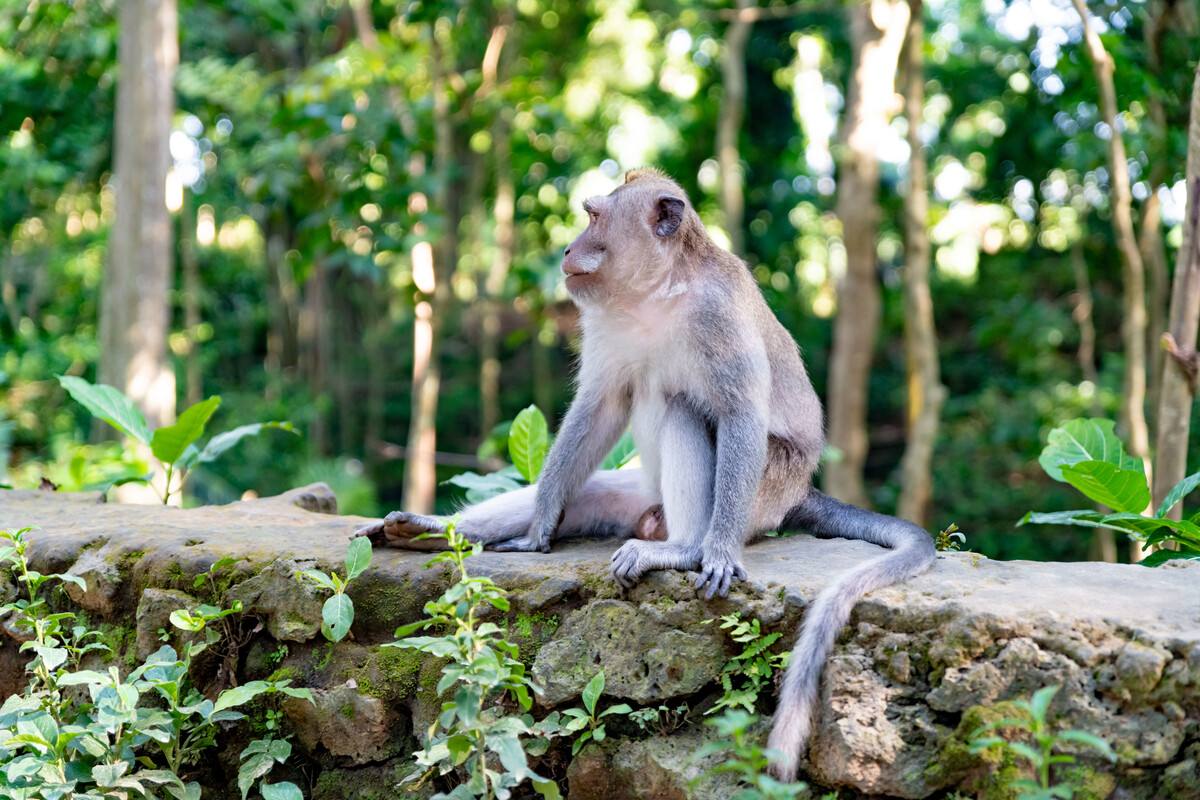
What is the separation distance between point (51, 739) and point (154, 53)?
5372 mm

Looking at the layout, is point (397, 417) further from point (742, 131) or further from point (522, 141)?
point (742, 131)

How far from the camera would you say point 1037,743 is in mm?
2482

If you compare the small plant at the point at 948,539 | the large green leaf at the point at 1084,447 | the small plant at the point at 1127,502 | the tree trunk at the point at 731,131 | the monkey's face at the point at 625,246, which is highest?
the tree trunk at the point at 731,131

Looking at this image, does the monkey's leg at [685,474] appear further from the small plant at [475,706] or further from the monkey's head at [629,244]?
the small plant at [475,706]

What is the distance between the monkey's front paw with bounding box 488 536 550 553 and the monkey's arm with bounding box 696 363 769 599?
0.59 meters

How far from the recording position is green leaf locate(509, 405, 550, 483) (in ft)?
15.1

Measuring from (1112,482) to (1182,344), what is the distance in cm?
78

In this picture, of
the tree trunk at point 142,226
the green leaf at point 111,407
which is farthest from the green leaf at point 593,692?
the tree trunk at point 142,226

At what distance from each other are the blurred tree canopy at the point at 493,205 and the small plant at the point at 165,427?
1287mm

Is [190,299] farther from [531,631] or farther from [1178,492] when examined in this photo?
[1178,492]

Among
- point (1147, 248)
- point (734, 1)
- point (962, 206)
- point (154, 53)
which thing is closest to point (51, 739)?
point (154, 53)

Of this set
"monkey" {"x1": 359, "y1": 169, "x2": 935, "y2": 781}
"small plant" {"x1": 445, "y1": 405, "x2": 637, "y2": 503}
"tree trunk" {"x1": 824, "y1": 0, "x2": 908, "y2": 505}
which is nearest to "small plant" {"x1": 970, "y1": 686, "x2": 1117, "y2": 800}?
"monkey" {"x1": 359, "y1": 169, "x2": 935, "y2": 781}

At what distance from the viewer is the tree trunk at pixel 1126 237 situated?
4.83m

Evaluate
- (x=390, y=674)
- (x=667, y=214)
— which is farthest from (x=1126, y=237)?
(x=390, y=674)
